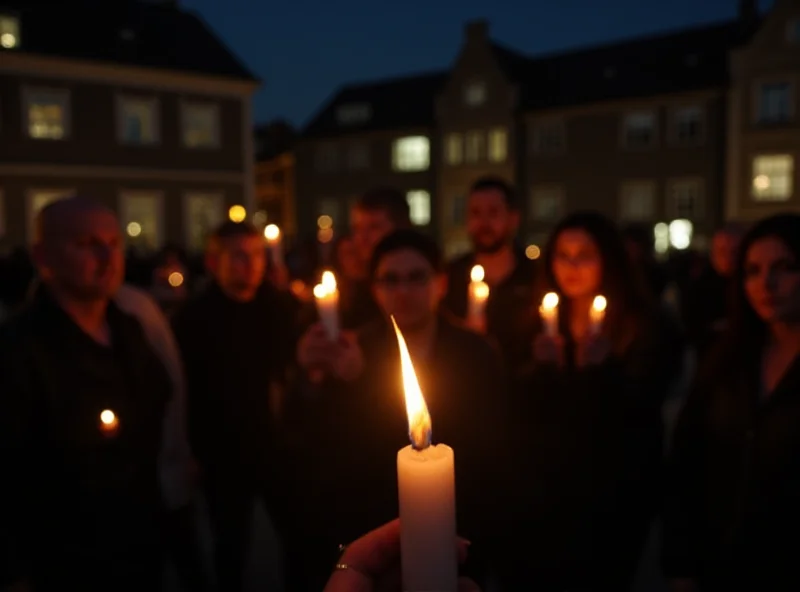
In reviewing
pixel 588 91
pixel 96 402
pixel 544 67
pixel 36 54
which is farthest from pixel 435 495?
pixel 544 67

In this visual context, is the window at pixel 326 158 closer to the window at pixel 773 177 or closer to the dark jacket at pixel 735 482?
the window at pixel 773 177

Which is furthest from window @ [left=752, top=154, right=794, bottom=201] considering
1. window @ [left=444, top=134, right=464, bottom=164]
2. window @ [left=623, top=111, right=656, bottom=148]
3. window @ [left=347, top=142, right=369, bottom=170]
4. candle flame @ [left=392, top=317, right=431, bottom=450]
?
candle flame @ [left=392, top=317, right=431, bottom=450]

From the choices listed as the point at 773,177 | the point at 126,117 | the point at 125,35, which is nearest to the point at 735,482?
the point at 126,117

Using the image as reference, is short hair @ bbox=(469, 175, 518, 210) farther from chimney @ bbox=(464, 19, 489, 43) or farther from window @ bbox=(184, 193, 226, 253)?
chimney @ bbox=(464, 19, 489, 43)

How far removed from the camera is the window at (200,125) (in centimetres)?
2298

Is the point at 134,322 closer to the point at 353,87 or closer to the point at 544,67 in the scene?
the point at 544,67

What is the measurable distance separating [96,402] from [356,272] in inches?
84.9

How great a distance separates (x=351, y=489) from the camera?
7.57 feet

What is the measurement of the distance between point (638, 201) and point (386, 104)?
49.1 feet

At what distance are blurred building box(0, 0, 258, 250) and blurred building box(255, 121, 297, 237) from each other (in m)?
19.0

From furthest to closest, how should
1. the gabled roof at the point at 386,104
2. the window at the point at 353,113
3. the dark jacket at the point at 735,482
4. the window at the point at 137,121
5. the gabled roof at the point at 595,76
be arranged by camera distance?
the window at the point at 353,113
the gabled roof at the point at 386,104
the gabled roof at the point at 595,76
the window at the point at 137,121
the dark jacket at the point at 735,482

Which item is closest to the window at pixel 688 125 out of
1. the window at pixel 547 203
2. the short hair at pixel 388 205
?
the window at pixel 547 203

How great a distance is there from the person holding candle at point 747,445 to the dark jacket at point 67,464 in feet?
6.80

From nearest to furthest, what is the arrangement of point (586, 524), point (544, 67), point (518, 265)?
point (586, 524), point (518, 265), point (544, 67)
